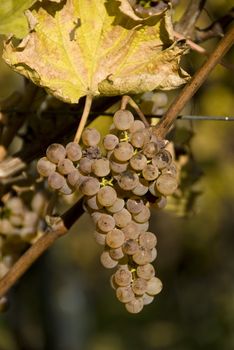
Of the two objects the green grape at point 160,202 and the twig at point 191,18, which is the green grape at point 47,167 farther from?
the twig at point 191,18

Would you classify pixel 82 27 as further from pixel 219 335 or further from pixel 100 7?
pixel 219 335

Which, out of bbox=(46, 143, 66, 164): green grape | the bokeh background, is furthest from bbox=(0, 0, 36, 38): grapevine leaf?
the bokeh background

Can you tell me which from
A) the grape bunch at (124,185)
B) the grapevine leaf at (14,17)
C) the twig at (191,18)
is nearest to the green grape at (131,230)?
the grape bunch at (124,185)

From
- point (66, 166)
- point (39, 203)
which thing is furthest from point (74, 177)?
point (39, 203)

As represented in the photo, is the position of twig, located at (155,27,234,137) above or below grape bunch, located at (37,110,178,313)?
above

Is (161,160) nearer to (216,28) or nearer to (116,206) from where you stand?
(116,206)

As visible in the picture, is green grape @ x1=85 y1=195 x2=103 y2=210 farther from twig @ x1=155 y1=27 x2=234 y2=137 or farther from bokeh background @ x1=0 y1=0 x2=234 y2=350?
bokeh background @ x1=0 y1=0 x2=234 y2=350
